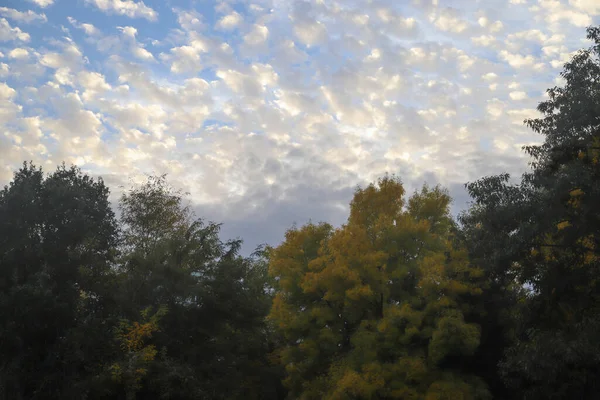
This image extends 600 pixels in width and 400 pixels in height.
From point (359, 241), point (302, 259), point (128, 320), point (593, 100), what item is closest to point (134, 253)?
point (128, 320)

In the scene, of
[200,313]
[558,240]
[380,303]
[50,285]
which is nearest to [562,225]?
[558,240]

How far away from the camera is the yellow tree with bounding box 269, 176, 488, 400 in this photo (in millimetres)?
25672

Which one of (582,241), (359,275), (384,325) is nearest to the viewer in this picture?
(582,241)

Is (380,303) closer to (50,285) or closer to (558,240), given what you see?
(558,240)

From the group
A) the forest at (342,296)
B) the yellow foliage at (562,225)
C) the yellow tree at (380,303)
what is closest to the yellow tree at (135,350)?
the forest at (342,296)

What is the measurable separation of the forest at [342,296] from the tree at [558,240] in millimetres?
77

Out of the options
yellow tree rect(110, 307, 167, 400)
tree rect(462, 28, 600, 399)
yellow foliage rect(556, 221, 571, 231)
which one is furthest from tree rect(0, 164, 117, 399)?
yellow foliage rect(556, 221, 571, 231)

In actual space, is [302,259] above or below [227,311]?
above

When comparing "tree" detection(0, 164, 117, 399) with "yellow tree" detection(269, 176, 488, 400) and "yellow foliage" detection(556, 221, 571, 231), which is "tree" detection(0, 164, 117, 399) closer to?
"yellow tree" detection(269, 176, 488, 400)

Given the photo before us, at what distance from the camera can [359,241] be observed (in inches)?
1146

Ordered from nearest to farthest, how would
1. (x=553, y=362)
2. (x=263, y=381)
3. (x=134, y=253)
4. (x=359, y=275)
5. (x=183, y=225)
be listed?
(x=553, y=362) < (x=359, y=275) < (x=134, y=253) < (x=263, y=381) < (x=183, y=225)

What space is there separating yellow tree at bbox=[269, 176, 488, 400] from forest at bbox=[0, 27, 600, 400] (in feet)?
0.33

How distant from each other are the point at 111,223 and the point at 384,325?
61.8 feet

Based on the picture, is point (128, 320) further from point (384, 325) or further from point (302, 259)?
point (384, 325)
